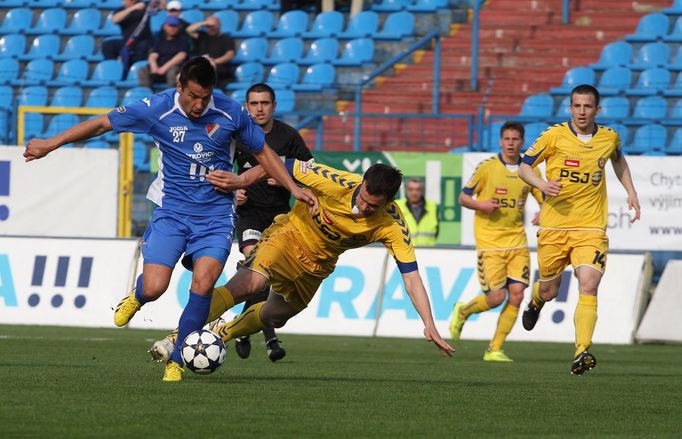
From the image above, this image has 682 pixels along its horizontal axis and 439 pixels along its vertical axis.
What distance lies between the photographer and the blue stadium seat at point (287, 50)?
2498cm

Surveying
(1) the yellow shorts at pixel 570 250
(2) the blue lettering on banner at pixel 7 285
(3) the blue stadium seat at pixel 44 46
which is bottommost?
(2) the blue lettering on banner at pixel 7 285

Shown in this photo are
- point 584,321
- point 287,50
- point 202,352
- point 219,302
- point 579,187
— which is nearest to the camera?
point 202,352

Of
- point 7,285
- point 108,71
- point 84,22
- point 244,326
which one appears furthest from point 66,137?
point 84,22

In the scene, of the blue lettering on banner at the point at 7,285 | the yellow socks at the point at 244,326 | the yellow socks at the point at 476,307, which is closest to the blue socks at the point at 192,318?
the yellow socks at the point at 244,326

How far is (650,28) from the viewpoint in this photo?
23.1m

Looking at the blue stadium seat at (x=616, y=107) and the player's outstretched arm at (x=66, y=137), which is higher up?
the blue stadium seat at (x=616, y=107)

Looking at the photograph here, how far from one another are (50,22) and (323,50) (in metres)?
6.09

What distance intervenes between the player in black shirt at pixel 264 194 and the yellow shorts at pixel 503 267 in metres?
2.96

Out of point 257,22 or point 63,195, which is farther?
point 257,22

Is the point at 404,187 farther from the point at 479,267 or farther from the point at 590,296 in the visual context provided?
the point at 590,296

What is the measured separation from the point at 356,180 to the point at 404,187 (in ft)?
30.6

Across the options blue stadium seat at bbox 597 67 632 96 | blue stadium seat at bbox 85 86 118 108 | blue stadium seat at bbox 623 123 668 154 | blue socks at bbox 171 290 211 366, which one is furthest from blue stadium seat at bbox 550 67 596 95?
blue socks at bbox 171 290 211 366

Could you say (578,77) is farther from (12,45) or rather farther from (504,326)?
(12,45)

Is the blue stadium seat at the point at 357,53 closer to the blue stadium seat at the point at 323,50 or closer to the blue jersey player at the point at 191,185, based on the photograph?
the blue stadium seat at the point at 323,50
